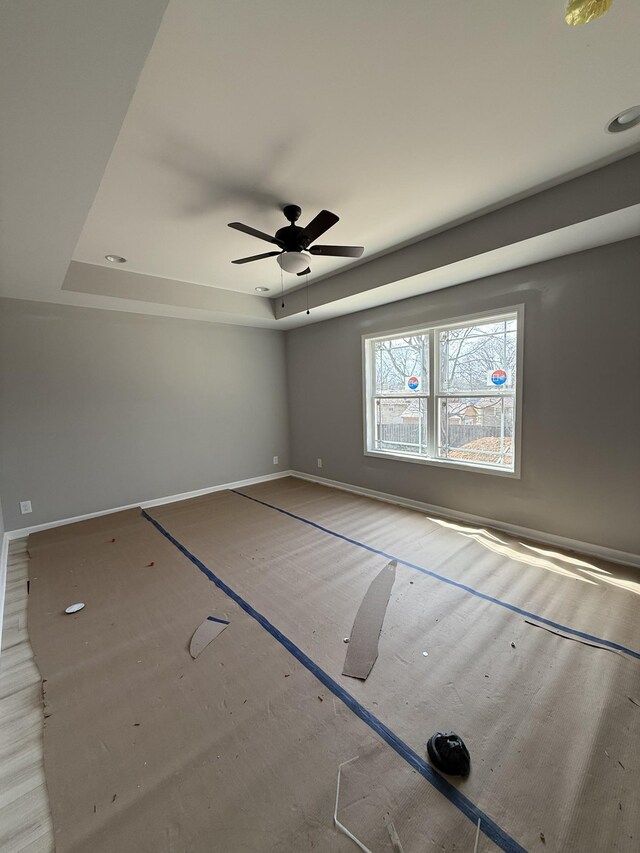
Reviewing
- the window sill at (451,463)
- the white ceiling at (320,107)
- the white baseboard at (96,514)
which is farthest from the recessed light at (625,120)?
the white baseboard at (96,514)

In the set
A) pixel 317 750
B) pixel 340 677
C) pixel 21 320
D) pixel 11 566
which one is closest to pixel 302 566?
pixel 340 677

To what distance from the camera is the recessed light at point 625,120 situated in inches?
67.1

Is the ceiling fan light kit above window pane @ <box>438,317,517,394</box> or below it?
above

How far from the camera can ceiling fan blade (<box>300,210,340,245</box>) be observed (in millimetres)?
2080

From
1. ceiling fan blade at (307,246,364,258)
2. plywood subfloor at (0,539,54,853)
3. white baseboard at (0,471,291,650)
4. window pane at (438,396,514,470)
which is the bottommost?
plywood subfloor at (0,539,54,853)

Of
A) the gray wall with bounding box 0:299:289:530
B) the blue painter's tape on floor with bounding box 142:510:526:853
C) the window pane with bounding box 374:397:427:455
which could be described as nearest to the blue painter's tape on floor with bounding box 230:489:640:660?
the blue painter's tape on floor with bounding box 142:510:526:853

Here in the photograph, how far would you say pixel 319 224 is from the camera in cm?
221

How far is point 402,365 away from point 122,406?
3.53m

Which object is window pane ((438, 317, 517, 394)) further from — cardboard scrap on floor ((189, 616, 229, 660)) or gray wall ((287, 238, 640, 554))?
cardboard scrap on floor ((189, 616, 229, 660))

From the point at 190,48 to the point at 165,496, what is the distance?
4.35 metres

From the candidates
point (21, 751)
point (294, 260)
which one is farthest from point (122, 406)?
point (21, 751)

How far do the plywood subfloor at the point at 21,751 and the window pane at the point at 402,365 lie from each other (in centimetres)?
392

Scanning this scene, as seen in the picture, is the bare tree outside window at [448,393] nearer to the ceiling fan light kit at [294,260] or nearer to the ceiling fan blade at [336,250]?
the ceiling fan blade at [336,250]

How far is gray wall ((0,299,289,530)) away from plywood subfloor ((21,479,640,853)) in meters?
1.35
